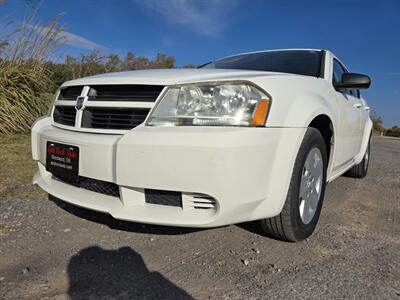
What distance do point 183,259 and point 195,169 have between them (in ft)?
2.05

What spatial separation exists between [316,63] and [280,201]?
165 centimetres

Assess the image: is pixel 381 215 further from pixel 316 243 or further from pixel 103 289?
pixel 103 289

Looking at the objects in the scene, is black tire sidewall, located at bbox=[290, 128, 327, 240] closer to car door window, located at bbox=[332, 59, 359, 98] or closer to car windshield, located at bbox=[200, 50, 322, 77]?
car windshield, located at bbox=[200, 50, 322, 77]

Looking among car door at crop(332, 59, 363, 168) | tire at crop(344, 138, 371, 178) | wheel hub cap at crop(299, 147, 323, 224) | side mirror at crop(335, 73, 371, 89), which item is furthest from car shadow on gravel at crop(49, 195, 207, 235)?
tire at crop(344, 138, 371, 178)

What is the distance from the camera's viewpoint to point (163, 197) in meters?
2.16

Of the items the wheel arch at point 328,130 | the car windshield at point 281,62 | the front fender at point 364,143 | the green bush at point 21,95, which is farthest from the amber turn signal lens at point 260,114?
the green bush at point 21,95

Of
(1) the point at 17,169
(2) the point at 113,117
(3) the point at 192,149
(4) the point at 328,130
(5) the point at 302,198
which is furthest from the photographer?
(1) the point at 17,169

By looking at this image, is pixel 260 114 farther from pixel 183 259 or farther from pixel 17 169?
pixel 17 169

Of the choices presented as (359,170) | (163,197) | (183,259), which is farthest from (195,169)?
(359,170)

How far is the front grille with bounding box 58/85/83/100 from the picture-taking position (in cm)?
265

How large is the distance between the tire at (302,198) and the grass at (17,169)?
7.23 feet

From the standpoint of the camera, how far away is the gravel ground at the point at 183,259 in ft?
6.16

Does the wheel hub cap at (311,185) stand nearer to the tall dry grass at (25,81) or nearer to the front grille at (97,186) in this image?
the front grille at (97,186)

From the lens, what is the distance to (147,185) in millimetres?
2043
